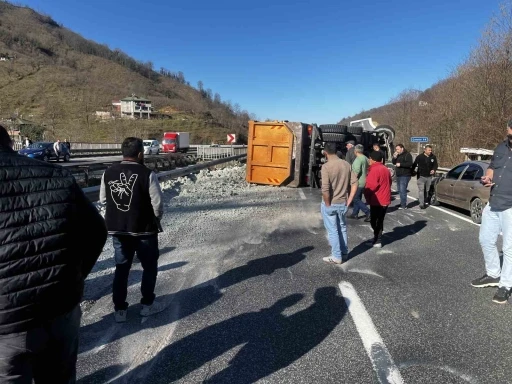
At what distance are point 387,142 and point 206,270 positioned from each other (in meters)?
13.6

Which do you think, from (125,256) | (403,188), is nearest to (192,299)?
(125,256)

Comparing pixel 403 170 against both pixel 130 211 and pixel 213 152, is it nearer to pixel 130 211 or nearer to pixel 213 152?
pixel 130 211

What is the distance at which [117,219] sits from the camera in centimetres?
366

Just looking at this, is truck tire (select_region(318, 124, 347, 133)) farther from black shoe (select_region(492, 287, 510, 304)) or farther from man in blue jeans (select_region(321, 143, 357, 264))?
black shoe (select_region(492, 287, 510, 304))

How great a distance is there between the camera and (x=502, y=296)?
4164mm

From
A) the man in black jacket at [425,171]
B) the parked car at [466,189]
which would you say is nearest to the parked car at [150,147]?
the man in black jacket at [425,171]

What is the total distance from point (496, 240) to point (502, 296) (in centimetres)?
72

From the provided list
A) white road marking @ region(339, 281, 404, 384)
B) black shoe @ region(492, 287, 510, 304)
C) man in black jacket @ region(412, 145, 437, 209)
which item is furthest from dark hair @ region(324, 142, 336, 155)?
man in black jacket @ region(412, 145, 437, 209)

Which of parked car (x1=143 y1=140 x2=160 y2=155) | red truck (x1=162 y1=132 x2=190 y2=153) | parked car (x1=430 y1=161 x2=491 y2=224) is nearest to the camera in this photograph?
parked car (x1=430 y1=161 x2=491 y2=224)

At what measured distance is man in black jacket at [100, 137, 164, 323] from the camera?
364 cm

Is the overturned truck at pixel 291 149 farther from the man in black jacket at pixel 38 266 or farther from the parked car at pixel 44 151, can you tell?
the parked car at pixel 44 151

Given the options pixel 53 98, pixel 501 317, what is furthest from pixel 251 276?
pixel 53 98

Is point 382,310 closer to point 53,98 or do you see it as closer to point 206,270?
point 206,270

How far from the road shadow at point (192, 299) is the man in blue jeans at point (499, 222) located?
252 centimetres
